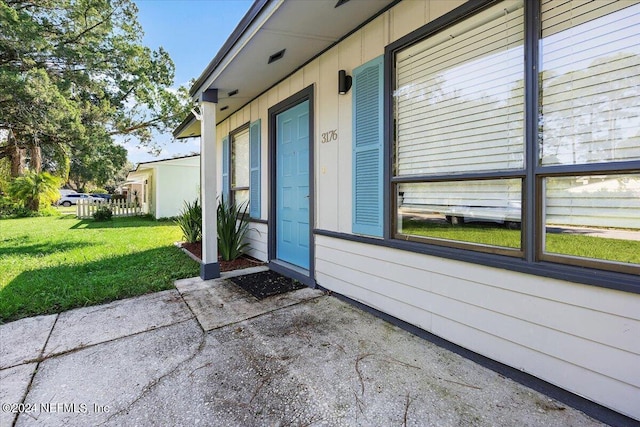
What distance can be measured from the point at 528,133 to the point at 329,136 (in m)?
1.94

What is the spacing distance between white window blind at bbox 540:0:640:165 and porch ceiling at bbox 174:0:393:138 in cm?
143

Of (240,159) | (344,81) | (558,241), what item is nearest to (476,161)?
(558,241)

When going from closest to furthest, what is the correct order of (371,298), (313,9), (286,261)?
(313,9) < (371,298) < (286,261)

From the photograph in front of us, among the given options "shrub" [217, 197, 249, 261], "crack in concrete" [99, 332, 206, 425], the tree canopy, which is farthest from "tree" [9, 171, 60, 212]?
"crack in concrete" [99, 332, 206, 425]

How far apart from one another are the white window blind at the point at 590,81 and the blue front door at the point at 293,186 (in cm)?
254

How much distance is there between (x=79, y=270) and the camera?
171 inches

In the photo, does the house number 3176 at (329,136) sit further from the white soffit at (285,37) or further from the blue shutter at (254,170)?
the blue shutter at (254,170)

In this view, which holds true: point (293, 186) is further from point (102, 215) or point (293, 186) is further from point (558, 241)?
point (102, 215)

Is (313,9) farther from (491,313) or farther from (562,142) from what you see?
(491,313)

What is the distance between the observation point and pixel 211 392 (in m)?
1.75

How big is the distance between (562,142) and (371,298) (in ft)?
6.10

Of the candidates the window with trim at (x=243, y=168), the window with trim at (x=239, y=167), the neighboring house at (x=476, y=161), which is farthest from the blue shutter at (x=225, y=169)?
the neighboring house at (x=476, y=161)

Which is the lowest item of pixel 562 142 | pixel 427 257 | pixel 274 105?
pixel 427 257

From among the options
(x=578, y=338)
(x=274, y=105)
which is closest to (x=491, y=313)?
(x=578, y=338)
